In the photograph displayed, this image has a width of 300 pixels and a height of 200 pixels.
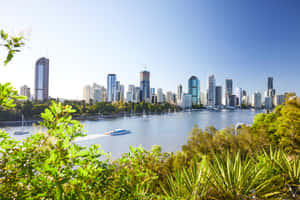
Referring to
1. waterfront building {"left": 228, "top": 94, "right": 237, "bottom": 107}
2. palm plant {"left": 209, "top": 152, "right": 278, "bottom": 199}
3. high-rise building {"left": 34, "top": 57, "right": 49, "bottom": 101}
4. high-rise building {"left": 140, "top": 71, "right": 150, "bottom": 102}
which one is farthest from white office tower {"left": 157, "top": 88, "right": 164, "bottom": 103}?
palm plant {"left": 209, "top": 152, "right": 278, "bottom": 199}

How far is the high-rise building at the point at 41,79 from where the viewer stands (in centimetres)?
4728

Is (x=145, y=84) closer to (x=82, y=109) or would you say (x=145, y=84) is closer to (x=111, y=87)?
(x=111, y=87)

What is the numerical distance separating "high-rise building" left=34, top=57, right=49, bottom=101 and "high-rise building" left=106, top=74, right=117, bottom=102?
35963 mm

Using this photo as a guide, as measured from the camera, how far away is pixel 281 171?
2.39 m

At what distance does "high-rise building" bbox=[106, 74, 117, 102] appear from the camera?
8476 centimetres

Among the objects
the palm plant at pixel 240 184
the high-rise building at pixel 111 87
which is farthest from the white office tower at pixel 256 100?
the palm plant at pixel 240 184

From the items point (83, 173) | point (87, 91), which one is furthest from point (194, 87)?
point (83, 173)

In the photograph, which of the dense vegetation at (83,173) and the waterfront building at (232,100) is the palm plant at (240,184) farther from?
the waterfront building at (232,100)

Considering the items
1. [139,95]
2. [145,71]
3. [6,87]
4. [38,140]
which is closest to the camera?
[6,87]

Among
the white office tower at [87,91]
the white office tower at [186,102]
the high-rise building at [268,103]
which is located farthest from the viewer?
the white office tower at [186,102]

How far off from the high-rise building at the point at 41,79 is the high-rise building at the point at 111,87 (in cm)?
3596

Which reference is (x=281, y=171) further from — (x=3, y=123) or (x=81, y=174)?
(x=3, y=123)

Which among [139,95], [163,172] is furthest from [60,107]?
[139,95]

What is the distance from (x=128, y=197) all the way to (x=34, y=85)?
60015 millimetres
